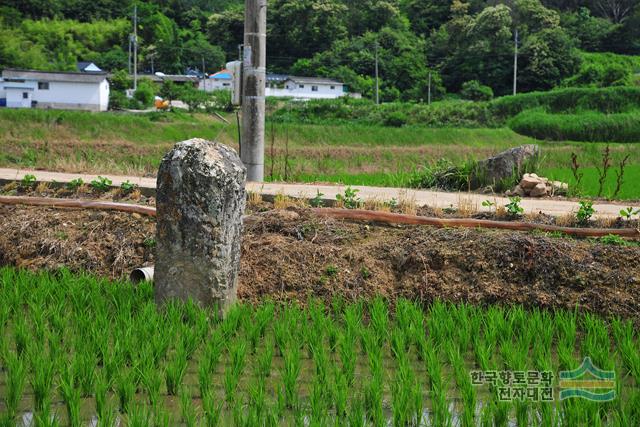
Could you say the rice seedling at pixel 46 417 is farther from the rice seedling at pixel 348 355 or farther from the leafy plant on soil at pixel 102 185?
the leafy plant on soil at pixel 102 185

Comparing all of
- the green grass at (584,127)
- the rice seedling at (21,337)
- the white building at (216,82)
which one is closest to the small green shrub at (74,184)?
the rice seedling at (21,337)

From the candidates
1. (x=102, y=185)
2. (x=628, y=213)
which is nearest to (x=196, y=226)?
(x=102, y=185)

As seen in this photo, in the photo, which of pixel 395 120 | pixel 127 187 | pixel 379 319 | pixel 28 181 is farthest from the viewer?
pixel 395 120

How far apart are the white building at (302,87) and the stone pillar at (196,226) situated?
45.6 metres

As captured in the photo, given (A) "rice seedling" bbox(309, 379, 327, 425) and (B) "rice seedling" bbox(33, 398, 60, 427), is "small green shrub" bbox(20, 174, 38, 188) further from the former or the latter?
(A) "rice seedling" bbox(309, 379, 327, 425)

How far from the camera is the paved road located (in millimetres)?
7305

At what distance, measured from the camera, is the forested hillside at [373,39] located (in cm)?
5134

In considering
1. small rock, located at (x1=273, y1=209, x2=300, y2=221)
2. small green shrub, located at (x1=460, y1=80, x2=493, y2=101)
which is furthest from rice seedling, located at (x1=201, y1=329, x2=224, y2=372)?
small green shrub, located at (x1=460, y1=80, x2=493, y2=101)

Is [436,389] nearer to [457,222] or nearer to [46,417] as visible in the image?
[46,417]

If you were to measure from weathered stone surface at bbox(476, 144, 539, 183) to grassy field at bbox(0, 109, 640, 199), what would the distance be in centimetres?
860

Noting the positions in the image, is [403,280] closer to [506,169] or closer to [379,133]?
[506,169]

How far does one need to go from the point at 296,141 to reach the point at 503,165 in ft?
65.8

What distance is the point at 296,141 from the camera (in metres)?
29.8

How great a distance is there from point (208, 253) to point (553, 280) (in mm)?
2356
